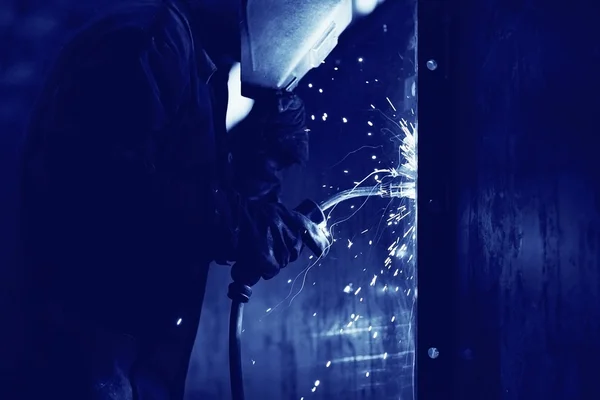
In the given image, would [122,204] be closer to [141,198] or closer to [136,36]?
[141,198]

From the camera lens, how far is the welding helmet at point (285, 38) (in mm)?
979

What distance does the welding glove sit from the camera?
96 centimetres

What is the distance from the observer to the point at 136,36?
0.87 metres

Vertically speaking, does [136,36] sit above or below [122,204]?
above

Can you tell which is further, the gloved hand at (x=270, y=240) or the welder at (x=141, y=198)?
the gloved hand at (x=270, y=240)

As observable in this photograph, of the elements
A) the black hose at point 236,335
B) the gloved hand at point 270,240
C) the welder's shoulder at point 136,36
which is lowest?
the black hose at point 236,335

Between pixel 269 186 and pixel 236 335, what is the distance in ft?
0.89

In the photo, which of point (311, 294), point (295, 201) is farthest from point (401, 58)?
point (311, 294)

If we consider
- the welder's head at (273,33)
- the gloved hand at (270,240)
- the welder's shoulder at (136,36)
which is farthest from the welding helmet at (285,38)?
the gloved hand at (270,240)
